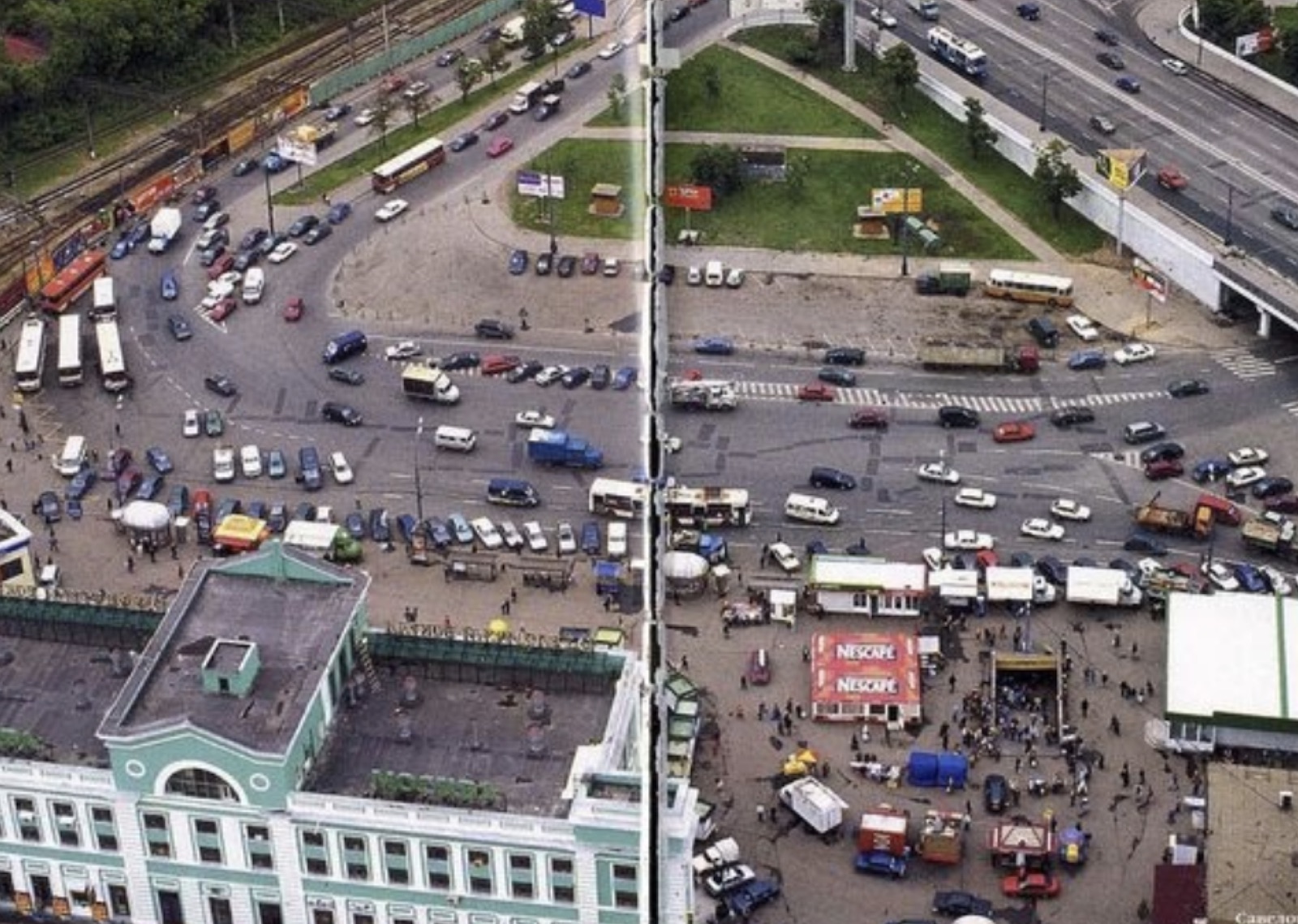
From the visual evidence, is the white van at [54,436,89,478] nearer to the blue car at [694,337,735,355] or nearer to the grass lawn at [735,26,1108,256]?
the blue car at [694,337,735,355]

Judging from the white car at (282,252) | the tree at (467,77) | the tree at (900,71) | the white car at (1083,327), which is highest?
the tree at (900,71)

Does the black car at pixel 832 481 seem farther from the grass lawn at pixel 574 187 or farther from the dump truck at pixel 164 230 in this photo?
the dump truck at pixel 164 230

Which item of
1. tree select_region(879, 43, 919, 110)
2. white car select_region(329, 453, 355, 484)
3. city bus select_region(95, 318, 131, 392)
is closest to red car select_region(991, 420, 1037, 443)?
white car select_region(329, 453, 355, 484)

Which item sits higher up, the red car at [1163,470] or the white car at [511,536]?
the red car at [1163,470]

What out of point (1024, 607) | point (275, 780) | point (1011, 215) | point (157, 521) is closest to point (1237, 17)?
point (1011, 215)

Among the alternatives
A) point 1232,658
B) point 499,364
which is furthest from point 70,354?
point 1232,658

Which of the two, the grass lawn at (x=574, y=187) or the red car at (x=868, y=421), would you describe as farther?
the grass lawn at (x=574, y=187)

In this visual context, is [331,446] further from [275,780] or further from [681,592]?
[275,780]

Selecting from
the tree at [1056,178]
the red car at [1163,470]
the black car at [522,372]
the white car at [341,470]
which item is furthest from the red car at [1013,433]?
the white car at [341,470]
